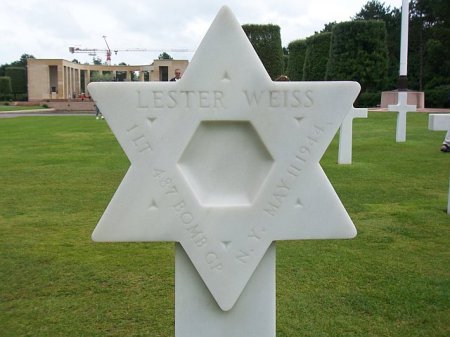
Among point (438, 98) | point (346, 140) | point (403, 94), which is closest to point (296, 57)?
point (438, 98)

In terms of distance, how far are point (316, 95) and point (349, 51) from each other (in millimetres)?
27318

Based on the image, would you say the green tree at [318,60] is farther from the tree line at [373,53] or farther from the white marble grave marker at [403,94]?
the white marble grave marker at [403,94]

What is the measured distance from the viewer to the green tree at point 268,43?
110 feet

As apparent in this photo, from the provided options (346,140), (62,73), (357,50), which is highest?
(62,73)

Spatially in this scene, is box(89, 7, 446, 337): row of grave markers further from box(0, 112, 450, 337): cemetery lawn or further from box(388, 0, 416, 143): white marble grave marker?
box(388, 0, 416, 143): white marble grave marker

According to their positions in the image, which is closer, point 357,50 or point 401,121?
point 401,121

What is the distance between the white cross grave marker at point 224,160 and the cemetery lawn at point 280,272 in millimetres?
1344

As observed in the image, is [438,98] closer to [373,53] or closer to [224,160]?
[373,53]

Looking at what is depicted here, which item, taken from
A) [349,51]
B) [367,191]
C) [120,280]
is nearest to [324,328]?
[120,280]

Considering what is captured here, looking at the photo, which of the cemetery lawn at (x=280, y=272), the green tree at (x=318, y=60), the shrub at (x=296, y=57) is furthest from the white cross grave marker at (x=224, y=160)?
the shrub at (x=296, y=57)

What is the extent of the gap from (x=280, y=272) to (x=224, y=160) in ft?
7.33

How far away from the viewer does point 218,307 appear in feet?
5.84

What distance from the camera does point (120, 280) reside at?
12.0ft

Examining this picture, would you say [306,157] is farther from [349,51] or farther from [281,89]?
[349,51]
